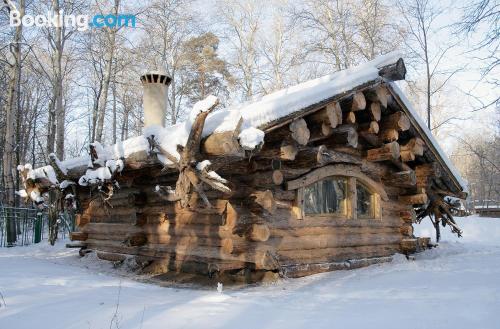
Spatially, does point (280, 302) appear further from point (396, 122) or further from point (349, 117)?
point (396, 122)

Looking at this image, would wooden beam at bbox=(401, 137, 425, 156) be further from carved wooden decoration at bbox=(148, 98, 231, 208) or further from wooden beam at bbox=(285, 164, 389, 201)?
carved wooden decoration at bbox=(148, 98, 231, 208)

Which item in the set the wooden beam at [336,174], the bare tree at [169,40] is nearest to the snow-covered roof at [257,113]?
the wooden beam at [336,174]

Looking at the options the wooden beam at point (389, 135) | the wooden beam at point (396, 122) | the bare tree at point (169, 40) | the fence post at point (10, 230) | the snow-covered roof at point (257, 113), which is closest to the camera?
the snow-covered roof at point (257, 113)

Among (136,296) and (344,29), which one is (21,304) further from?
(344,29)

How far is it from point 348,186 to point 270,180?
8.33 ft

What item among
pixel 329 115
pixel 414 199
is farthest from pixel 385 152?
pixel 329 115

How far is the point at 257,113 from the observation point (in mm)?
5859

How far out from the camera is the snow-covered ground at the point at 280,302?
4.11 m

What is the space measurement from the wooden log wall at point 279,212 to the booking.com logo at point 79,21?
36.9 feet

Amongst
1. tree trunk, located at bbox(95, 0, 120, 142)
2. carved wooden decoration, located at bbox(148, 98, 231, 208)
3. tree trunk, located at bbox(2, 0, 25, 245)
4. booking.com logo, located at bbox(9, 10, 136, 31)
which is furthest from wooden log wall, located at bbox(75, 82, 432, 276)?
booking.com logo, located at bbox(9, 10, 136, 31)

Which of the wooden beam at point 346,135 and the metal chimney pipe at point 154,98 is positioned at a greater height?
the metal chimney pipe at point 154,98

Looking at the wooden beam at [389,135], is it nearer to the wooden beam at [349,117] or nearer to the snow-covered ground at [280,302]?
the wooden beam at [349,117]

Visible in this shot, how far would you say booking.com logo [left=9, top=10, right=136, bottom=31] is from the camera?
17594 millimetres

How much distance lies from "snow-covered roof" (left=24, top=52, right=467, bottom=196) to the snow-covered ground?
196cm
